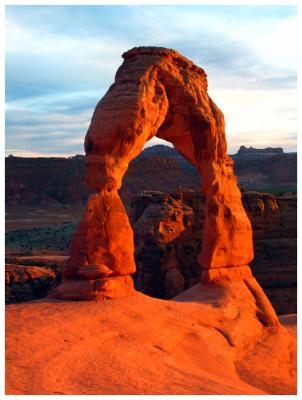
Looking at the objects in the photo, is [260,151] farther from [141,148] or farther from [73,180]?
[141,148]

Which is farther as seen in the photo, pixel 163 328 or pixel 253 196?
pixel 253 196


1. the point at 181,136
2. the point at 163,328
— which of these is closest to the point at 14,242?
the point at 181,136

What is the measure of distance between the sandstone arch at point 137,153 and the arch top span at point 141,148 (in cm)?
2

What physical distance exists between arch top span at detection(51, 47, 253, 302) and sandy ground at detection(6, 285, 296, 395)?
1.14 meters

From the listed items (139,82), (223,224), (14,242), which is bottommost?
(14,242)

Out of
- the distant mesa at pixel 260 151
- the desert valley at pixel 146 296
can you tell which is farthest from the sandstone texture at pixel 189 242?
the distant mesa at pixel 260 151

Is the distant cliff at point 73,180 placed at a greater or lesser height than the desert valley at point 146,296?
greater

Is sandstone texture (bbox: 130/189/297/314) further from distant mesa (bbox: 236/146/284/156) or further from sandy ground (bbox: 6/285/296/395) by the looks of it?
distant mesa (bbox: 236/146/284/156)

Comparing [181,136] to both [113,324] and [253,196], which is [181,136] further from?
[253,196]

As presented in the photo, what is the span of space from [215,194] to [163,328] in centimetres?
516

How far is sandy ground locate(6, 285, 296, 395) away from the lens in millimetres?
7152

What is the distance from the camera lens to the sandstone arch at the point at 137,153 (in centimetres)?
1099

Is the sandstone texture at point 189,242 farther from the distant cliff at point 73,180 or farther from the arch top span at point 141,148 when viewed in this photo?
the distant cliff at point 73,180

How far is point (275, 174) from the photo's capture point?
277ft
